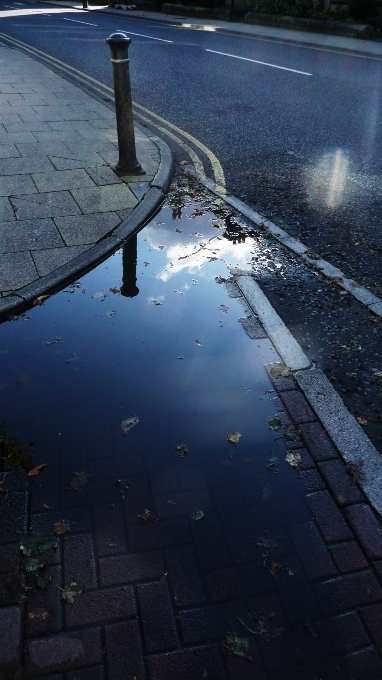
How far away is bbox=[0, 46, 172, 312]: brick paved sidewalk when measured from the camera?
4.45 meters

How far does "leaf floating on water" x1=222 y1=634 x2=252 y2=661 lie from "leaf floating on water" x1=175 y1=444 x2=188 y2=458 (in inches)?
38.0

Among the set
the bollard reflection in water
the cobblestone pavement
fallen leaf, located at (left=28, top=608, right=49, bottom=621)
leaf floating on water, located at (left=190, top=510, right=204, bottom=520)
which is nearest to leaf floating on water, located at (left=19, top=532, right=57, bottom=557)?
the cobblestone pavement

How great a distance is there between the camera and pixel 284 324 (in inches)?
151

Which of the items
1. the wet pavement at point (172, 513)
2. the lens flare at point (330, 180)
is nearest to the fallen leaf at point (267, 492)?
the wet pavement at point (172, 513)

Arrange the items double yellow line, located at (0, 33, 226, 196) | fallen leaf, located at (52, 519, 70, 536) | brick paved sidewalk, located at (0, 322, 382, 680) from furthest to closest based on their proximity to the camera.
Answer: double yellow line, located at (0, 33, 226, 196) < fallen leaf, located at (52, 519, 70, 536) < brick paved sidewalk, located at (0, 322, 382, 680)

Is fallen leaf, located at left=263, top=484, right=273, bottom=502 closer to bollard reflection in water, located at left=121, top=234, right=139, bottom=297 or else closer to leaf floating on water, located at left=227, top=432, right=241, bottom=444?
leaf floating on water, located at left=227, top=432, right=241, bottom=444

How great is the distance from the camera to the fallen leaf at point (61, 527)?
241 centimetres

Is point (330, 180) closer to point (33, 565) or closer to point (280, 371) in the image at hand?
point (280, 371)

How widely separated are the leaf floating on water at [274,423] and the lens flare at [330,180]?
340cm

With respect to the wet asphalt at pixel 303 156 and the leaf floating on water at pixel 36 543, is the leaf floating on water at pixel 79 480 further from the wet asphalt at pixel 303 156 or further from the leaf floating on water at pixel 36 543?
the wet asphalt at pixel 303 156

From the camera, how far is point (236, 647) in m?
2.01

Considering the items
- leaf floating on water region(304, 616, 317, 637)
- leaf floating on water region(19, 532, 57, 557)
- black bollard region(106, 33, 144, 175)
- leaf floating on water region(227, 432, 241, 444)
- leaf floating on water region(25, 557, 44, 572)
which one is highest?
black bollard region(106, 33, 144, 175)

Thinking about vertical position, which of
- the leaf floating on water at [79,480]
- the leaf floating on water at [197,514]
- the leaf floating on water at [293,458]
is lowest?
the leaf floating on water at [79,480]

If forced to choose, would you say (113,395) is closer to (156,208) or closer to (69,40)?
(156,208)
